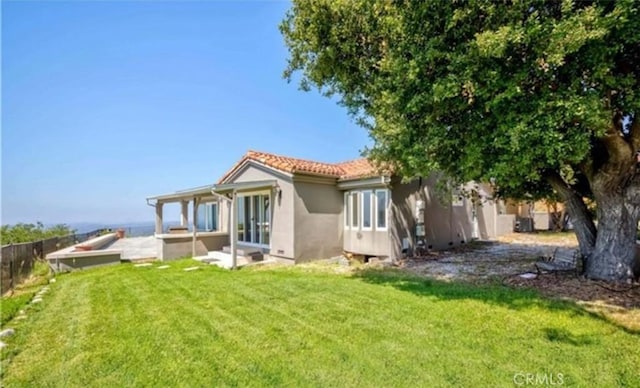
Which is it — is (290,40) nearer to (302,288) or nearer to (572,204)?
(302,288)

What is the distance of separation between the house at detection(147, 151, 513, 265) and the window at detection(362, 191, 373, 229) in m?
0.05

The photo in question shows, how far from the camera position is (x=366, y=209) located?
14414mm

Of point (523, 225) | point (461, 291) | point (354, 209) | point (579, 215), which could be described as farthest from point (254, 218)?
point (523, 225)

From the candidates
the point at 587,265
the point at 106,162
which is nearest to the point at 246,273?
the point at 587,265

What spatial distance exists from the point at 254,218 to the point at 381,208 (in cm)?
664

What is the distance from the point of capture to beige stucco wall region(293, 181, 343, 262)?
13664 mm

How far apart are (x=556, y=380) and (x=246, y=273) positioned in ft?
32.6

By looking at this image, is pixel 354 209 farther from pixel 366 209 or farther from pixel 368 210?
pixel 368 210

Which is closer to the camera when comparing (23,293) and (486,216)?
(23,293)

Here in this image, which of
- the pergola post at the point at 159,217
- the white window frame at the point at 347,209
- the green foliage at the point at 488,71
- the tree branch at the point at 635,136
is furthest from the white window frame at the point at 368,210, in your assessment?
the pergola post at the point at 159,217

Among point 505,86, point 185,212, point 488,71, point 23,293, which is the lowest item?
point 23,293

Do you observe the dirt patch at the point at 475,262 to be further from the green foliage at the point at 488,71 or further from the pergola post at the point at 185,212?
the pergola post at the point at 185,212

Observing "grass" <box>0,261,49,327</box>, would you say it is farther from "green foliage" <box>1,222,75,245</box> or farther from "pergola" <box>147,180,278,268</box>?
"green foliage" <box>1,222,75,245</box>

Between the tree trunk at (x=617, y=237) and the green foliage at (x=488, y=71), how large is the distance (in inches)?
52.6
